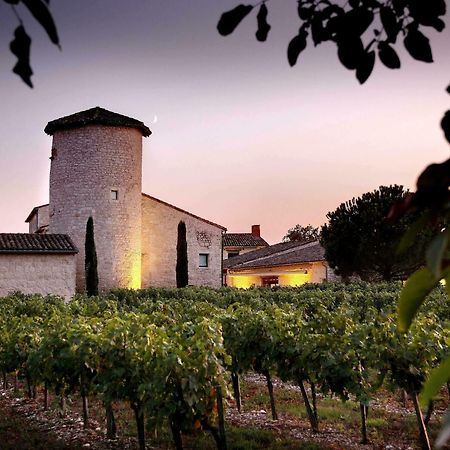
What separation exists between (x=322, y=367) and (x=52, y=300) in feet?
36.1

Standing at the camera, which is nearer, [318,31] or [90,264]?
[318,31]

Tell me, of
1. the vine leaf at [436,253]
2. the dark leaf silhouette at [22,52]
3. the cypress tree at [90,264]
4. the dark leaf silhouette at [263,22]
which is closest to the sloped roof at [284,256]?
the cypress tree at [90,264]

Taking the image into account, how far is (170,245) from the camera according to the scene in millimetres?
30906

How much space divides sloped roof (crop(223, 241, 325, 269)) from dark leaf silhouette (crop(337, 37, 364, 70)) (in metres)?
33.9

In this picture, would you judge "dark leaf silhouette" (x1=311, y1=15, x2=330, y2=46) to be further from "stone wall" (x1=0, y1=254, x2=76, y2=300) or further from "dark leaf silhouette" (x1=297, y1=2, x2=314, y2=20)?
"stone wall" (x1=0, y1=254, x2=76, y2=300)

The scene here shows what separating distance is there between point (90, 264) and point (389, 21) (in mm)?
25835

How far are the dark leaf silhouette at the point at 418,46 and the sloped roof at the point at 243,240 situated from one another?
5027cm

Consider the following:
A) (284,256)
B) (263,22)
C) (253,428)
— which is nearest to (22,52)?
(263,22)

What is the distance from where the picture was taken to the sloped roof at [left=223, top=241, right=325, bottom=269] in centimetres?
3606

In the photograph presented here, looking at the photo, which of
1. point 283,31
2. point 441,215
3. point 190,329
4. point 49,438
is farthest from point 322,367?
point 441,215

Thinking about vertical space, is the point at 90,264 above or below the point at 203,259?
below

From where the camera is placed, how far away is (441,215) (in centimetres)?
72

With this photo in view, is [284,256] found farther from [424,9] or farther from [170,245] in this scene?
[424,9]

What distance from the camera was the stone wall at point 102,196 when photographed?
28.0 m
